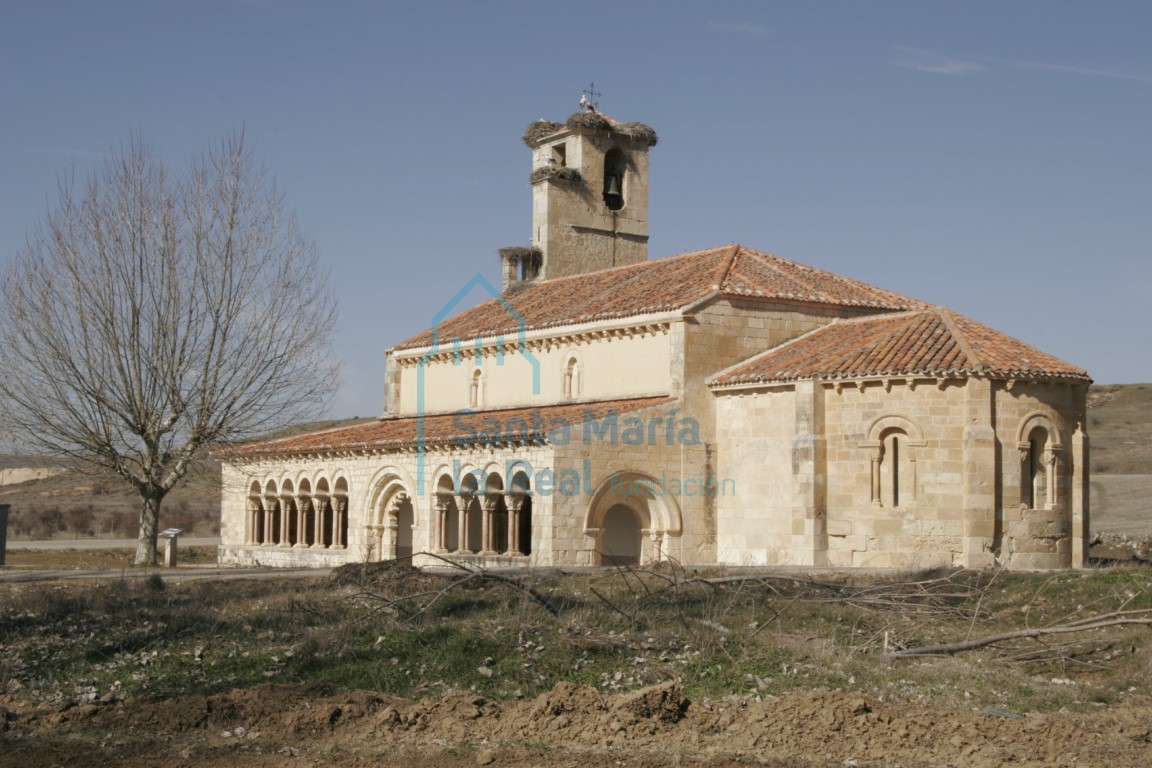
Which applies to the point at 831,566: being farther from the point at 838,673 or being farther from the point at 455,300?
the point at 455,300

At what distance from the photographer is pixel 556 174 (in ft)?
129

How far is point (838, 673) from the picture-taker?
14922 millimetres

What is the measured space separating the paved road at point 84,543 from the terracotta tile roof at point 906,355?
962 inches

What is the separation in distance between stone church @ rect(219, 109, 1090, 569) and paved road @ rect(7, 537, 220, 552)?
29.4ft

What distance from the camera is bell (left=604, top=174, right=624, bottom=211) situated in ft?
135

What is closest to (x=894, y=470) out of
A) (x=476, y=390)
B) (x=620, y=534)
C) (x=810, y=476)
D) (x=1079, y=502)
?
(x=810, y=476)

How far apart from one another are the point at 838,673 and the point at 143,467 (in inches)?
844

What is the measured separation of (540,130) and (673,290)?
11473 mm

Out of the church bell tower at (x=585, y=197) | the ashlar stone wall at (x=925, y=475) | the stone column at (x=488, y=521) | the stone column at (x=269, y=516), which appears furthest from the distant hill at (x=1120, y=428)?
the stone column at (x=488, y=521)

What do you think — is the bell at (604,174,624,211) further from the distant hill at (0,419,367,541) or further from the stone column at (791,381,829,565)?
the stone column at (791,381,829,565)

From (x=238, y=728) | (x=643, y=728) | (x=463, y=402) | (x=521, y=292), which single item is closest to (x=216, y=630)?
(x=238, y=728)

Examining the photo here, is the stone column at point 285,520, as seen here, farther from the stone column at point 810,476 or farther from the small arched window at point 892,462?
the small arched window at point 892,462

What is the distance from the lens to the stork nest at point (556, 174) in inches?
1554

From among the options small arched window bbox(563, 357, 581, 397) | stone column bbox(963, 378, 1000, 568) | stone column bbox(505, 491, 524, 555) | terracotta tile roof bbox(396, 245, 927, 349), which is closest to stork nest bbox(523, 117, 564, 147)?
terracotta tile roof bbox(396, 245, 927, 349)
